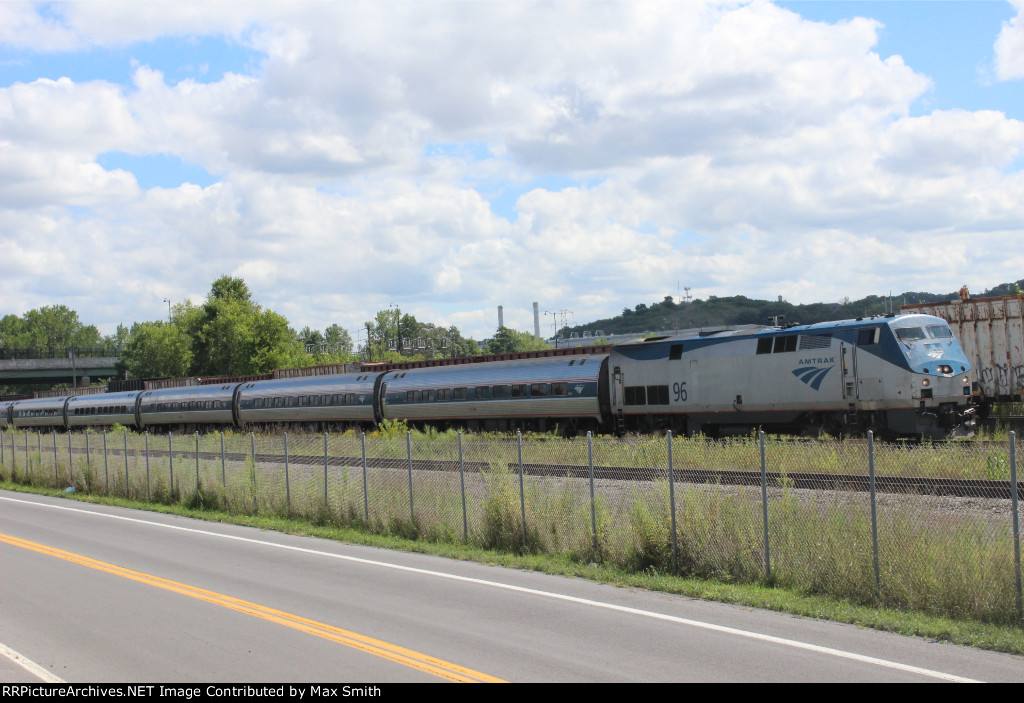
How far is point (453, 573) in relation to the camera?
12703mm

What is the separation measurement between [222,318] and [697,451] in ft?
312

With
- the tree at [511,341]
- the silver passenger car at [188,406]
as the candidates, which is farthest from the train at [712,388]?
the tree at [511,341]

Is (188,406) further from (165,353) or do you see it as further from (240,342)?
(165,353)

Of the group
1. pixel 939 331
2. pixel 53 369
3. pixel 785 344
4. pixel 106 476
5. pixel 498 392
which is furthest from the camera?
pixel 53 369

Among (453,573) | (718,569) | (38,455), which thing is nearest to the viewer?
(718,569)

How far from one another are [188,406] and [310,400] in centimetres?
1389

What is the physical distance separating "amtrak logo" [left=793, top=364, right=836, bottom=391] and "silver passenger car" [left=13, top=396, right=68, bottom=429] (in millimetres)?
60481

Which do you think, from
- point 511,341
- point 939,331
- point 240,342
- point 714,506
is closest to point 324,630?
point 714,506

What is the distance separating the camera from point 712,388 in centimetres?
2633

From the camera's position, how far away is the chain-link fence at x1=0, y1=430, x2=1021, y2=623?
9.79 m

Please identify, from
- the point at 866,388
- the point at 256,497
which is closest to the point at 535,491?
the point at 256,497

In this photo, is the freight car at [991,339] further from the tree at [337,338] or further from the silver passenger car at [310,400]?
the tree at [337,338]

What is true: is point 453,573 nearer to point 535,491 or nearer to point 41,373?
point 535,491

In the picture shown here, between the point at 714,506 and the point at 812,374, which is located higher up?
the point at 812,374
